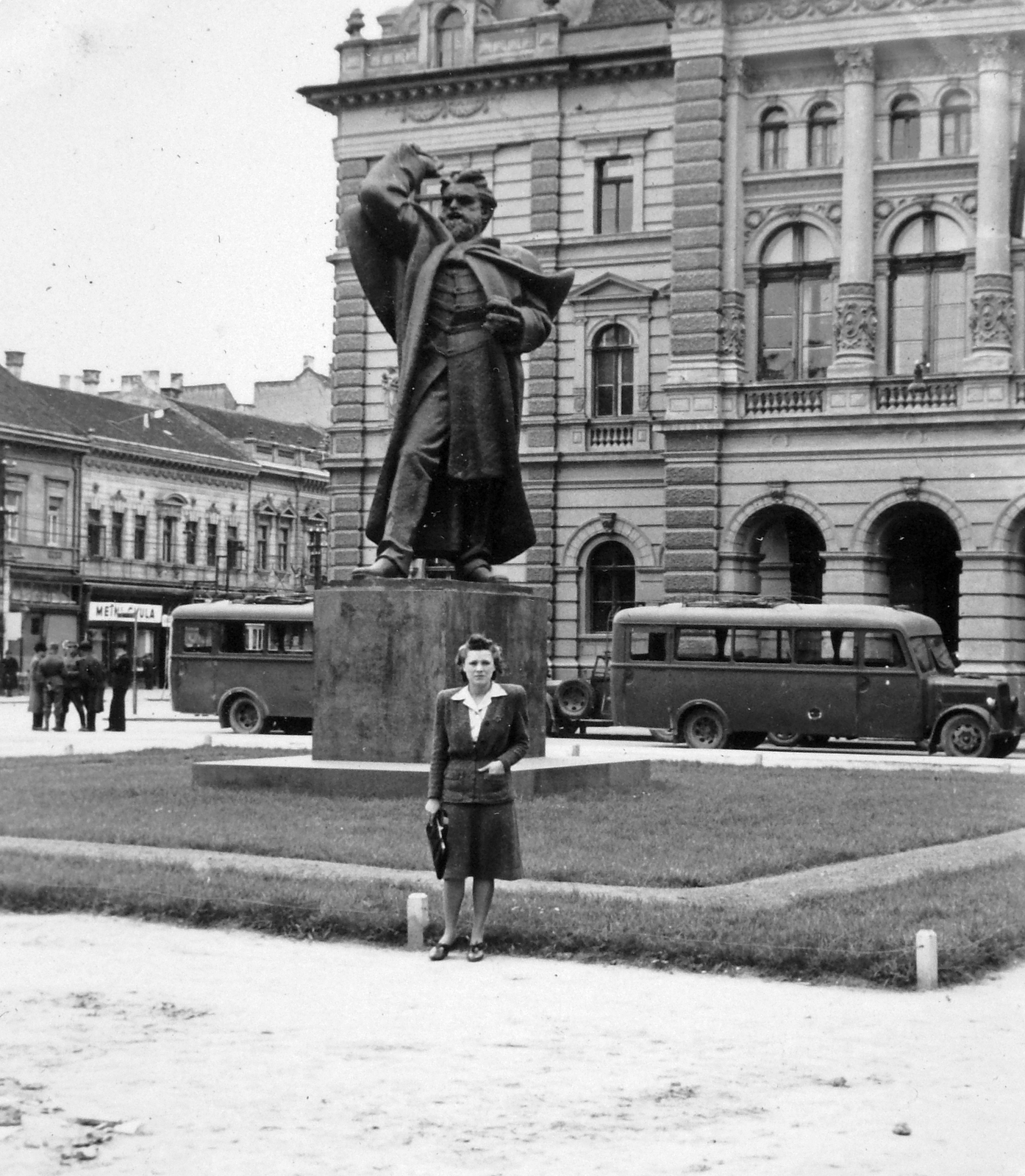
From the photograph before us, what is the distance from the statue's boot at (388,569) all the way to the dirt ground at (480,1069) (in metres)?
5.71

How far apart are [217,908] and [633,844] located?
3.51 meters

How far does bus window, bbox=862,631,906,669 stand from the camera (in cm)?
3077

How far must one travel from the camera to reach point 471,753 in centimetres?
1037

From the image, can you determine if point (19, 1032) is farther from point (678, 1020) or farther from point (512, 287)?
point (512, 287)

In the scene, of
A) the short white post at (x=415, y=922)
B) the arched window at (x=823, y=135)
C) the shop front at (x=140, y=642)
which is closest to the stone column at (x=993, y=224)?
the arched window at (x=823, y=135)

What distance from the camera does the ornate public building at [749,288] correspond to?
3853 centimetres

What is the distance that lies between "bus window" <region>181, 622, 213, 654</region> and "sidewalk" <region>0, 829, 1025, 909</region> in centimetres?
2215

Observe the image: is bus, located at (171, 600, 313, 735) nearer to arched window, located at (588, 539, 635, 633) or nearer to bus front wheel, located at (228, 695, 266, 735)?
bus front wheel, located at (228, 695, 266, 735)

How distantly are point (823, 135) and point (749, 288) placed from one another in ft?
11.5

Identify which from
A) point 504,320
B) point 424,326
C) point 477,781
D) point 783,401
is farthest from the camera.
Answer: point 783,401

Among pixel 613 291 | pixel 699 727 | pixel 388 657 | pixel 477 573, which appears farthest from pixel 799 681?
pixel 388 657

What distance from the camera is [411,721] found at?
15.5 m

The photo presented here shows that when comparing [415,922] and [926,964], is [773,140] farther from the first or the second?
[926,964]

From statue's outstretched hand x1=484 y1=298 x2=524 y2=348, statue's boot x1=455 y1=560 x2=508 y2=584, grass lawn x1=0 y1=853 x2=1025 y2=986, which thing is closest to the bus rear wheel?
statue's boot x1=455 y1=560 x2=508 y2=584
